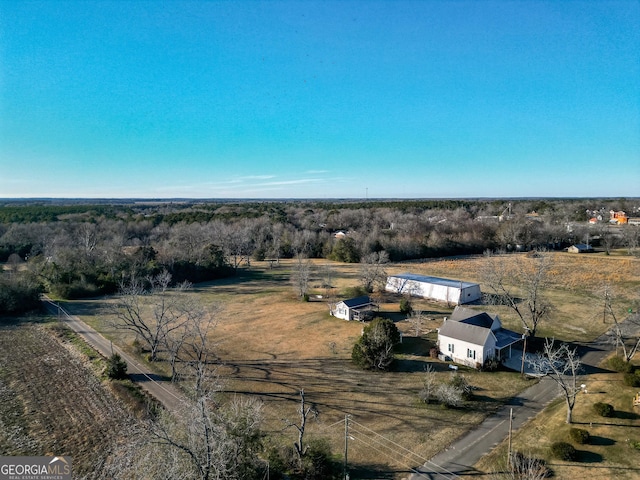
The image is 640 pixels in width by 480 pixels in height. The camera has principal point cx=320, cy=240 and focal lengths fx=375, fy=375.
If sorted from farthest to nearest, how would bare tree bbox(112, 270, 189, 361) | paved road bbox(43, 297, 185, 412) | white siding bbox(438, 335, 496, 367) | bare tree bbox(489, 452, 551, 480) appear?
bare tree bbox(112, 270, 189, 361) → white siding bbox(438, 335, 496, 367) → paved road bbox(43, 297, 185, 412) → bare tree bbox(489, 452, 551, 480)

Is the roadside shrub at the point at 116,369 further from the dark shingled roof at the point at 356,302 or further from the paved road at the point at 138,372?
the dark shingled roof at the point at 356,302

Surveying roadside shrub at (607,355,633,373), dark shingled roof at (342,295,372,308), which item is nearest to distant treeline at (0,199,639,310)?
dark shingled roof at (342,295,372,308)

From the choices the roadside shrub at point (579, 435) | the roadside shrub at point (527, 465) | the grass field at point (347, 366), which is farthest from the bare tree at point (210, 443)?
the roadside shrub at point (579, 435)

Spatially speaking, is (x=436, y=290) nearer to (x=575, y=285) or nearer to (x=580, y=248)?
(x=575, y=285)

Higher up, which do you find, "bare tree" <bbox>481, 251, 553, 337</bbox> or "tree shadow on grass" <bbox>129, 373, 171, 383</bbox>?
"bare tree" <bbox>481, 251, 553, 337</bbox>

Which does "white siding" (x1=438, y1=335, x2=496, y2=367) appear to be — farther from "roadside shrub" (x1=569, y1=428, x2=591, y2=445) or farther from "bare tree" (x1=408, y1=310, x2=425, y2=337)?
"roadside shrub" (x1=569, y1=428, x2=591, y2=445)

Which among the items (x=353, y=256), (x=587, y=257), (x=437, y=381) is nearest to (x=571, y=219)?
(x=587, y=257)
